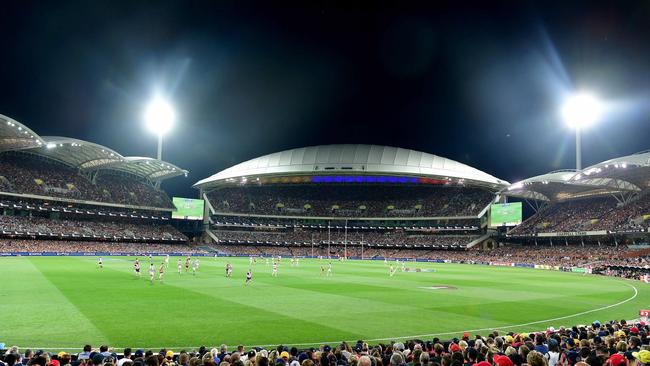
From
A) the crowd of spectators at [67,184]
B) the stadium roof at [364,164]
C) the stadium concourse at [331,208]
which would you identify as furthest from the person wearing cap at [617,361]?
the stadium roof at [364,164]

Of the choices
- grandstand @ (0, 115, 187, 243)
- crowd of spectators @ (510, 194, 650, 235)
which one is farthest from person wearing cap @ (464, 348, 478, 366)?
grandstand @ (0, 115, 187, 243)

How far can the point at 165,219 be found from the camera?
119 meters

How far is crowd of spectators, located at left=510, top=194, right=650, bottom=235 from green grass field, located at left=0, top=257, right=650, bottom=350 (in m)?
42.6

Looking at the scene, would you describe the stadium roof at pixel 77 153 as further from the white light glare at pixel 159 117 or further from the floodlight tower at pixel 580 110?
the floodlight tower at pixel 580 110

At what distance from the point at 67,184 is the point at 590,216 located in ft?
345

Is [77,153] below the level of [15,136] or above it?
above

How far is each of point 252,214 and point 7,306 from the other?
102438 millimetres

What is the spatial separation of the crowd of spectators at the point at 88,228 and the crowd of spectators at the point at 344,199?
18.8m

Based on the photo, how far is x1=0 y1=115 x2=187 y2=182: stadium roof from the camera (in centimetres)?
7314

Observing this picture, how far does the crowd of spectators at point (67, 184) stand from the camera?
295 ft

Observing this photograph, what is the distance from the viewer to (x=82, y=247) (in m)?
89.8

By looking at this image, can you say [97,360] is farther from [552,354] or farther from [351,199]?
[351,199]

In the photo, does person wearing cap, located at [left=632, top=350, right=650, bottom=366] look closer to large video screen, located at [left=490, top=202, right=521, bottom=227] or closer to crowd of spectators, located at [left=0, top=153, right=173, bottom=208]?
large video screen, located at [left=490, top=202, right=521, bottom=227]

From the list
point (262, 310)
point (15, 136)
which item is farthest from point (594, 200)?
point (15, 136)
